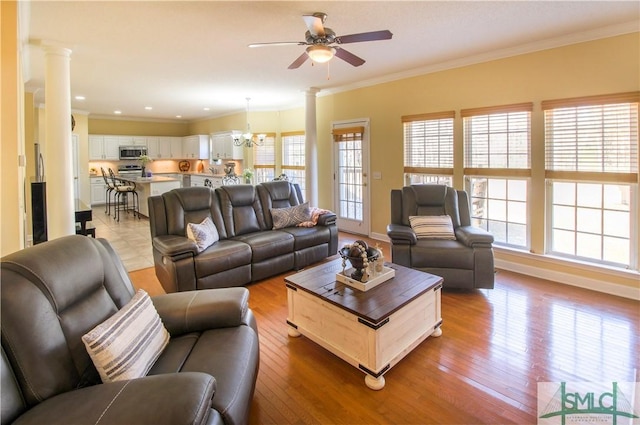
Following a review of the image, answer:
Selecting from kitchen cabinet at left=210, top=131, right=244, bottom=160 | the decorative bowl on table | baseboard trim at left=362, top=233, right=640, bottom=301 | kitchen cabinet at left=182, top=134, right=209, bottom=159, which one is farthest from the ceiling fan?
kitchen cabinet at left=182, top=134, right=209, bottom=159

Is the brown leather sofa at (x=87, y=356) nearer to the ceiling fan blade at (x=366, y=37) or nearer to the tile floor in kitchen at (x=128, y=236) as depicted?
the ceiling fan blade at (x=366, y=37)

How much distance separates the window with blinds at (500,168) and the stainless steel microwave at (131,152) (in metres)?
9.47

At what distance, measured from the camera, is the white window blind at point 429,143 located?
5.01m

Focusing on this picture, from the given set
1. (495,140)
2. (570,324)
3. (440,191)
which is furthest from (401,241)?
(495,140)

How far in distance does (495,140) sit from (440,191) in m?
1.00

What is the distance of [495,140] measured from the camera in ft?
14.8

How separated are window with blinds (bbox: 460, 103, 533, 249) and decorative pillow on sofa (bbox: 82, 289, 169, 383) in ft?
13.9

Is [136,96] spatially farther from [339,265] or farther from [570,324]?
[570,324]

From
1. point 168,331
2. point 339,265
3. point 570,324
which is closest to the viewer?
point 168,331

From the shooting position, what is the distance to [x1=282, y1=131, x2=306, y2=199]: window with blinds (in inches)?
318

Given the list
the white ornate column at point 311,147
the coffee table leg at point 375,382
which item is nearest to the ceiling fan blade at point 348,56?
the coffee table leg at point 375,382

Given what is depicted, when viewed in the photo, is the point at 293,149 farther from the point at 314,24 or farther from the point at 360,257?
the point at 360,257

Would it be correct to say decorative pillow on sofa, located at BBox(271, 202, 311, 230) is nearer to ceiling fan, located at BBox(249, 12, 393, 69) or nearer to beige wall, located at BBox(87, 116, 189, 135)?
ceiling fan, located at BBox(249, 12, 393, 69)

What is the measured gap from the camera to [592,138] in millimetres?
3740
